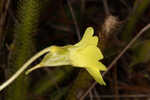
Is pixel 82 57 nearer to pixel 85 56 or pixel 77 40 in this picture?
pixel 85 56

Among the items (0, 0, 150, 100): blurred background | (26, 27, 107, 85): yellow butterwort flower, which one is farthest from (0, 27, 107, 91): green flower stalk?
(0, 0, 150, 100): blurred background

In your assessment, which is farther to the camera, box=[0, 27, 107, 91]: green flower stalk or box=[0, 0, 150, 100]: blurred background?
box=[0, 0, 150, 100]: blurred background

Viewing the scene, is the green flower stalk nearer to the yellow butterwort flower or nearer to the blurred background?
the yellow butterwort flower

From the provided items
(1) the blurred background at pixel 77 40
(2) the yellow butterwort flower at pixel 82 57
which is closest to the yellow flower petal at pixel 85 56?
(2) the yellow butterwort flower at pixel 82 57

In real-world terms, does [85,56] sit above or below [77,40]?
above

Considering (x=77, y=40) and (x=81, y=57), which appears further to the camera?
(x=77, y=40)

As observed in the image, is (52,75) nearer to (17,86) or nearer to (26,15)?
(17,86)

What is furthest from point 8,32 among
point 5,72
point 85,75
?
point 85,75

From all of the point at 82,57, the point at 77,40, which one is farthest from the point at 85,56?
the point at 77,40
